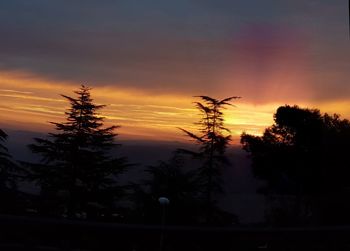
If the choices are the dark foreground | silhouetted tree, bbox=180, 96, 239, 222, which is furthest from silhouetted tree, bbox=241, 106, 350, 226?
the dark foreground

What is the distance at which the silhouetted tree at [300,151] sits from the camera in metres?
41.3

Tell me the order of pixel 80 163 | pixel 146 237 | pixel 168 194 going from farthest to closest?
pixel 80 163 → pixel 168 194 → pixel 146 237

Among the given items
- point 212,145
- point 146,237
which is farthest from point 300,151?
point 146,237

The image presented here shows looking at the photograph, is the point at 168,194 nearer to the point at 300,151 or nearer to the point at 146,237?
the point at 146,237

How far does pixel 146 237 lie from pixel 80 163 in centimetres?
4220

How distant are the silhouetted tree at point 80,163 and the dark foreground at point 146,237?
3963 centimetres

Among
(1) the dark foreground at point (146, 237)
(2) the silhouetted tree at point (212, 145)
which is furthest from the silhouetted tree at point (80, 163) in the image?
(1) the dark foreground at point (146, 237)

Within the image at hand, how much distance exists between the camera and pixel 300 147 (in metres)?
50.6

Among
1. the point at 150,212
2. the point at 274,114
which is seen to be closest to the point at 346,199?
the point at 150,212

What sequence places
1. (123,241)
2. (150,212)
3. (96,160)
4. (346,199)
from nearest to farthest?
(123,241)
(346,199)
(150,212)
(96,160)

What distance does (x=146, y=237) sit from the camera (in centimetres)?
578

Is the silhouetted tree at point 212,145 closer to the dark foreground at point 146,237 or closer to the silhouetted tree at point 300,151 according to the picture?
the silhouetted tree at point 300,151

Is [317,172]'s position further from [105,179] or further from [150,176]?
[150,176]

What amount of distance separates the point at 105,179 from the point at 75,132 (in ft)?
15.6
